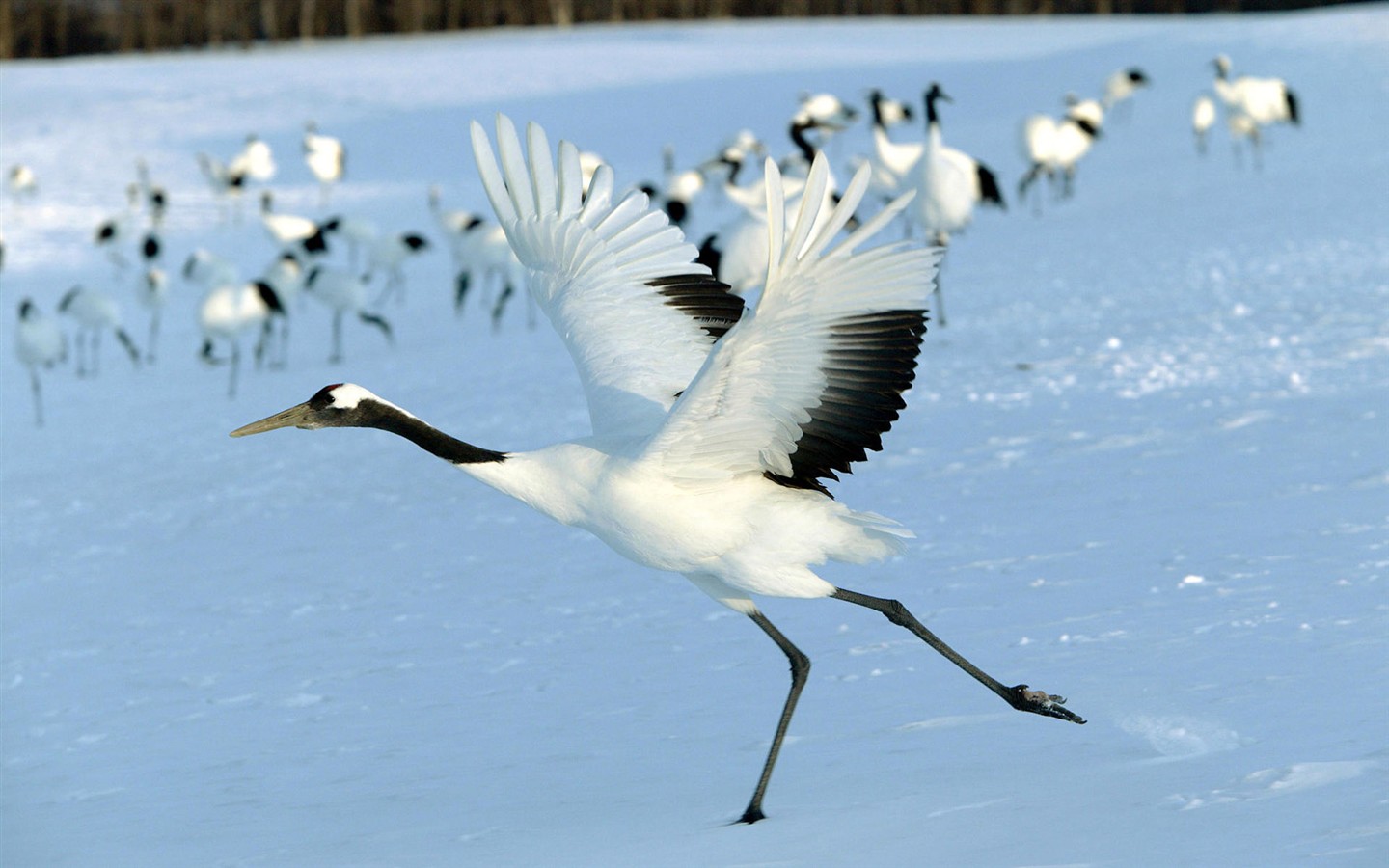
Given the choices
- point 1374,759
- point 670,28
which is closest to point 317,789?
point 1374,759

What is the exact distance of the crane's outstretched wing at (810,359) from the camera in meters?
3.08

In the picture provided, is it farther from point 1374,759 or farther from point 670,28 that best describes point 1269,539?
point 670,28

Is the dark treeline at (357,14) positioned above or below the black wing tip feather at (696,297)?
below

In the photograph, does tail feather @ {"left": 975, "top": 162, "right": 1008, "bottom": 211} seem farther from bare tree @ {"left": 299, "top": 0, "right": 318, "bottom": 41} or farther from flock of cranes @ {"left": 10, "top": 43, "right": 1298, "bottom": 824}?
bare tree @ {"left": 299, "top": 0, "right": 318, "bottom": 41}

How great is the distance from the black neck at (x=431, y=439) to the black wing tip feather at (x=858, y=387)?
677 mm

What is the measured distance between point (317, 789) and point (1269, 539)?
117 inches

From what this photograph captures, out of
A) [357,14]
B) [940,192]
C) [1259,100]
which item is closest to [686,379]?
[940,192]

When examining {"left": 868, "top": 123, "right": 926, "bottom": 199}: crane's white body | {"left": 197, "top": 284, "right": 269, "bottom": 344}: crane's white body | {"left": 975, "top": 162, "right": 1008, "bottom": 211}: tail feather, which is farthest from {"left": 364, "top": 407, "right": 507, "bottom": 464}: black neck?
{"left": 975, "top": 162, "right": 1008, "bottom": 211}: tail feather

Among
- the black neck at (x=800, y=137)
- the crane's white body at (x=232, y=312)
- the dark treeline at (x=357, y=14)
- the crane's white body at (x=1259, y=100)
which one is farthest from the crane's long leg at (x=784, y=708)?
the dark treeline at (x=357, y=14)

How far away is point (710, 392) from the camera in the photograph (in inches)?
129

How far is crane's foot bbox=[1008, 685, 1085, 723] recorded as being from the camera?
379 centimetres

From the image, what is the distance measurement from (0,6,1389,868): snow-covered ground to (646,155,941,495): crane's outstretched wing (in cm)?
78

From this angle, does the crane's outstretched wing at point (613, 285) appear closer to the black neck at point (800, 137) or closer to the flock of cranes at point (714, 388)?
the flock of cranes at point (714, 388)

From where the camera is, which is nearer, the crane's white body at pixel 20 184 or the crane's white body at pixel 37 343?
the crane's white body at pixel 37 343
